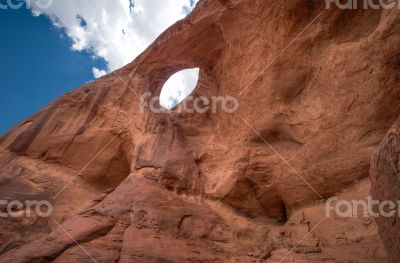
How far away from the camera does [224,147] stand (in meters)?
9.16

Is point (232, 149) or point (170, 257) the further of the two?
point (232, 149)

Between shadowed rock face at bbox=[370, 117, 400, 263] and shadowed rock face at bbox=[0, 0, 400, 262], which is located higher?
shadowed rock face at bbox=[0, 0, 400, 262]

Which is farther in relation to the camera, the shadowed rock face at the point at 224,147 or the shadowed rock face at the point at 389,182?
the shadowed rock face at the point at 224,147

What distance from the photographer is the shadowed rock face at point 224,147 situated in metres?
6.16

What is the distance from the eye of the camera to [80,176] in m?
10.1

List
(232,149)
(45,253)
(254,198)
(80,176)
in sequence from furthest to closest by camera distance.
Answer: (80,176) < (232,149) < (254,198) < (45,253)

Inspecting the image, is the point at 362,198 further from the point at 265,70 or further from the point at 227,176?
the point at 265,70

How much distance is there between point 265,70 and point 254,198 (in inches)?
126

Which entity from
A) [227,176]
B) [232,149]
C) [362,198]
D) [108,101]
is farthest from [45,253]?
[108,101]

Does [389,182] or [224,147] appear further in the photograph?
[224,147]

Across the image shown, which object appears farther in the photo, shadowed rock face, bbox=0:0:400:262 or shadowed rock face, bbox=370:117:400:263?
shadowed rock face, bbox=0:0:400:262

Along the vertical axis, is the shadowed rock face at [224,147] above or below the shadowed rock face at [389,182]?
above

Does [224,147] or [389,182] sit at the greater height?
[224,147]

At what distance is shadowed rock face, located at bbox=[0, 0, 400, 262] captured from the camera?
20.2ft
